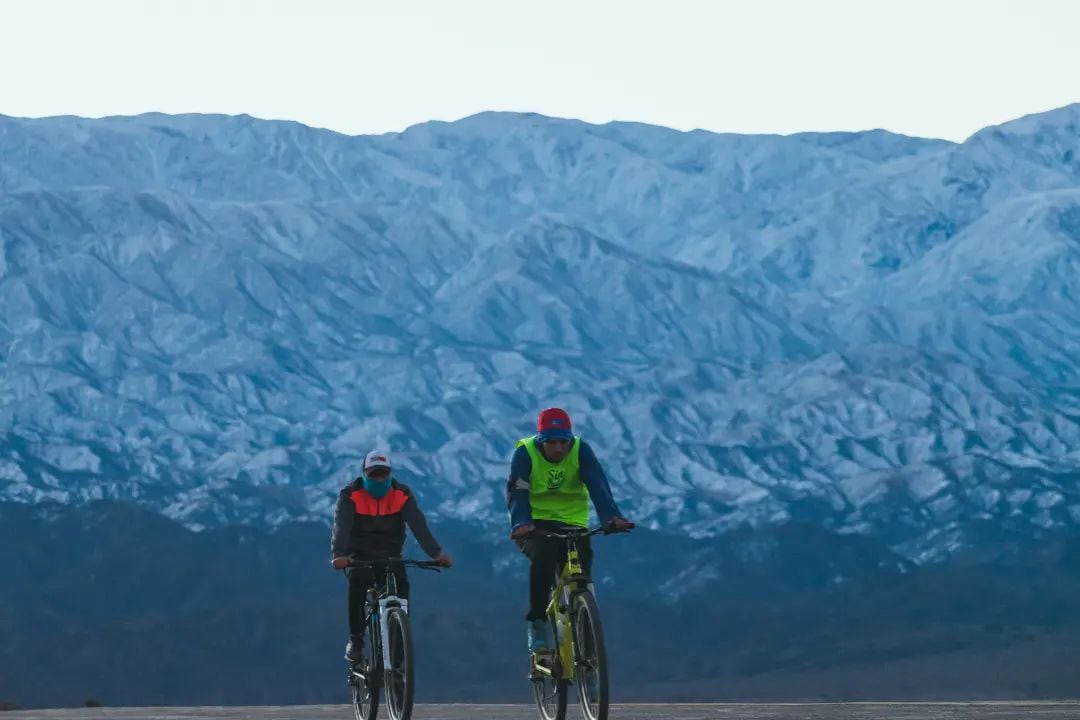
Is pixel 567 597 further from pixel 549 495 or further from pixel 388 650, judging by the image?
pixel 388 650

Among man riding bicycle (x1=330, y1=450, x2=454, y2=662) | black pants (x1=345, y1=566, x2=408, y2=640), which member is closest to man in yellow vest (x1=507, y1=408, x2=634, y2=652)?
man riding bicycle (x1=330, y1=450, x2=454, y2=662)

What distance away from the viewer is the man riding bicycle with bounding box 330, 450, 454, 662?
23297mm

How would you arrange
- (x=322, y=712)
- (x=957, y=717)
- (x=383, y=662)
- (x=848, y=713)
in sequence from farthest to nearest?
1. (x=322, y=712)
2. (x=848, y=713)
3. (x=957, y=717)
4. (x=383, y=662)

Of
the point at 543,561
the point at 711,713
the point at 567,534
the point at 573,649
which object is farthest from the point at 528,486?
the point at 711,713

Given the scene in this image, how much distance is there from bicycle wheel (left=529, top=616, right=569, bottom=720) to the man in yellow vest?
0.95 ft

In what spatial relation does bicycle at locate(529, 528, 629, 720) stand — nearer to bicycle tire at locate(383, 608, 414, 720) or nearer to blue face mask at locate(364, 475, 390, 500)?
bicycle tire at locate(383, 608, 414, 720)

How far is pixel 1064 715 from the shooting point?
25.6 meters

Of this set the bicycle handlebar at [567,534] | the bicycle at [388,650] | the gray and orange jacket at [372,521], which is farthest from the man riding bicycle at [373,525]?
the bicycle handlebar at [567,534]

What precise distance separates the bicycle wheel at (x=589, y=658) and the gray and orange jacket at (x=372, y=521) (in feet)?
A: 8.37

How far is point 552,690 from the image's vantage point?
22391mm

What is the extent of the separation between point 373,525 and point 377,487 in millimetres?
505

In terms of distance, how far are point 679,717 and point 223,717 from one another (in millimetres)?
6895

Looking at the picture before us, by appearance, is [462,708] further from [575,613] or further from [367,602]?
[575,613]

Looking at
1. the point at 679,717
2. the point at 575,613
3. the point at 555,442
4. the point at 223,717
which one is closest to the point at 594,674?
the point at 575,613
